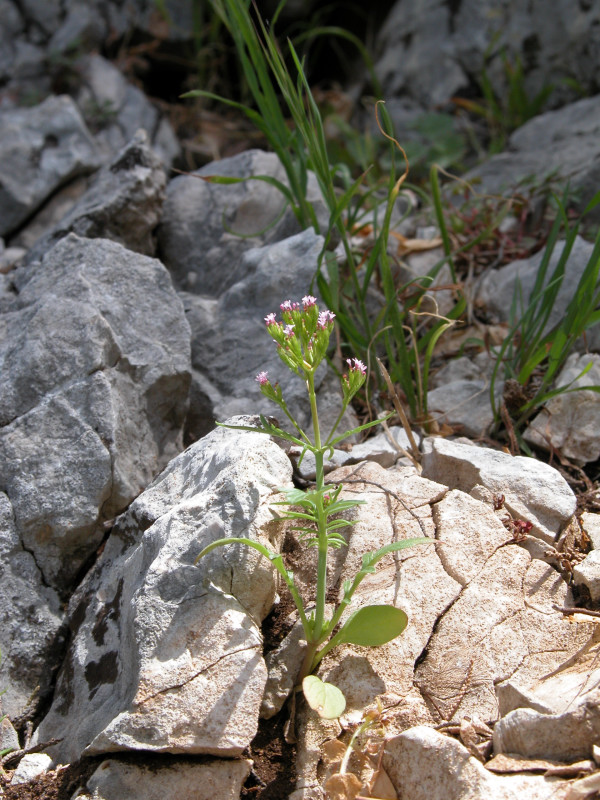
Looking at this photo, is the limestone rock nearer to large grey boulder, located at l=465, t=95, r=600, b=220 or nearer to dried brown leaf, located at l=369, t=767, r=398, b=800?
dried brown leaf, located at l=369, t=767, r=398, b=800

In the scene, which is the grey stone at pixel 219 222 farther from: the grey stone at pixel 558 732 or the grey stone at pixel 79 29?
the grey stone at pixel 79 29

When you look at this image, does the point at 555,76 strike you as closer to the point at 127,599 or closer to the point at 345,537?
the point at 345,537

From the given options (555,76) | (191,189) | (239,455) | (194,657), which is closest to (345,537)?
(239,455)

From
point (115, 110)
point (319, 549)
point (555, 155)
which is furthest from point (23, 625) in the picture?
point (115, 110)

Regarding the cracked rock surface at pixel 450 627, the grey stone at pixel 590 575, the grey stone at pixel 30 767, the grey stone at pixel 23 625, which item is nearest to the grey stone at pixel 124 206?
the grey stone at pixel 23 625

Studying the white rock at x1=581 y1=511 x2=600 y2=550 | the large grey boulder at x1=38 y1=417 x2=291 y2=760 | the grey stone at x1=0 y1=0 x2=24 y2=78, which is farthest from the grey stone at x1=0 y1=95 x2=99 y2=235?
the white rock at x1=581 y1=511 x2=600 y2=550

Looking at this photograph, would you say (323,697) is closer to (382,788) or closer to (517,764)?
(382,788)
